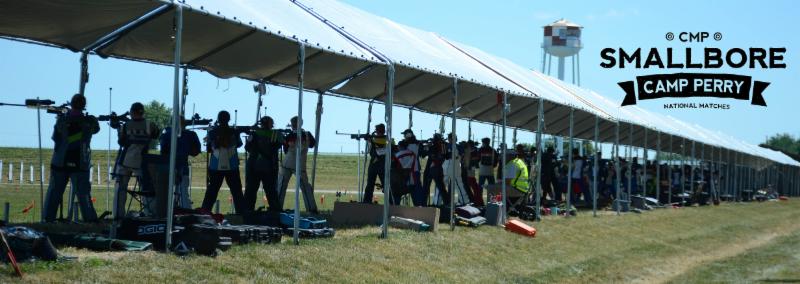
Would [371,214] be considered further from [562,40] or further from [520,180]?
[562,40]

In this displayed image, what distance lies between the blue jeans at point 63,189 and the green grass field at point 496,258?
9.09 feet

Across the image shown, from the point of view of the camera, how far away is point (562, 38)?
347 feet

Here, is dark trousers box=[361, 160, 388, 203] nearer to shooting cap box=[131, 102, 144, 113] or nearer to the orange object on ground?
the orange object on ground

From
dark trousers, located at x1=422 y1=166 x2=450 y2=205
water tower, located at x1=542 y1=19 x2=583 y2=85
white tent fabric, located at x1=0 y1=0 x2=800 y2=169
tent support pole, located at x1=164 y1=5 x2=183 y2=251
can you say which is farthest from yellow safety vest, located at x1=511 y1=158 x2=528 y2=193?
water tower, located at x1=542 y1=19 x2=583 y2=85

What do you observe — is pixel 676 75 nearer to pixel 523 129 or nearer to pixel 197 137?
pixel 523 129

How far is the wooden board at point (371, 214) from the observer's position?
64.0 feet

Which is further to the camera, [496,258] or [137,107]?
[496,258]

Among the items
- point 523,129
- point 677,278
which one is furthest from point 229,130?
point 523,129

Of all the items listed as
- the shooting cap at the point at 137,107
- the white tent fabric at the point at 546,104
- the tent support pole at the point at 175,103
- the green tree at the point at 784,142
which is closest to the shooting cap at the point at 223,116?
the shooting cap at the point at 137,107

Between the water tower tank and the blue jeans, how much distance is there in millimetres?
92719

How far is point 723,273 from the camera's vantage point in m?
21.5

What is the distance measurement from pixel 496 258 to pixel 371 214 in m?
2.34

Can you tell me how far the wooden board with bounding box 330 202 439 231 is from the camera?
19.5 m

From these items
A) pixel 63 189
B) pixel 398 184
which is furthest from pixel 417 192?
pixel 63 189
